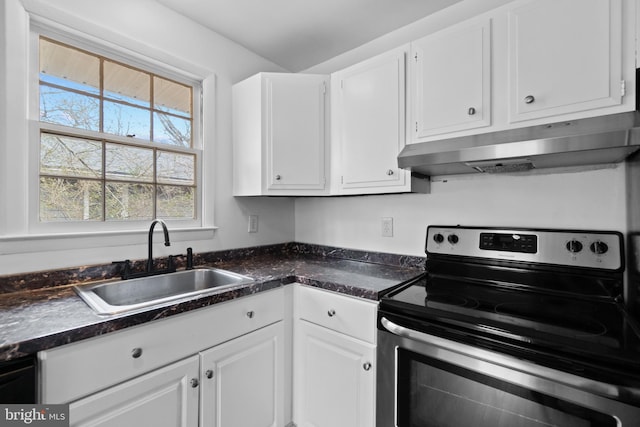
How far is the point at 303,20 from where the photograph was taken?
71.9 inches

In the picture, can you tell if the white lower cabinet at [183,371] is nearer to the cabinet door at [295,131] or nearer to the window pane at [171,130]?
the cabinet door at [295,131]

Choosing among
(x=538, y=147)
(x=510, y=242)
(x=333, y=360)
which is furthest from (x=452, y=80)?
(x=333, y=360)

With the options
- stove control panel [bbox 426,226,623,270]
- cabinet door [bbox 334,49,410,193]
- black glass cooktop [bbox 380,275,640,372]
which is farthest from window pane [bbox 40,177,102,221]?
stove control panel [bbox 426,226,623,270]

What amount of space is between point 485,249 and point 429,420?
845mm

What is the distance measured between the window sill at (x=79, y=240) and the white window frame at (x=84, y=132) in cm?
3

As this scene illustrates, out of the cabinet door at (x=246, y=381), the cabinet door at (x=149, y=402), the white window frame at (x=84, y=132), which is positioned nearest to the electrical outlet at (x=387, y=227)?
the cabinet door at (x=246, y=381)

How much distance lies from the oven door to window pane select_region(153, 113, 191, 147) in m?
1.59

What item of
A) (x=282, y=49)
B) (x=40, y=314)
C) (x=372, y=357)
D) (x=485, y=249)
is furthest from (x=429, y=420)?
(x=282, y=49)

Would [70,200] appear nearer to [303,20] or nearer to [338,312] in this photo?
[338,312]

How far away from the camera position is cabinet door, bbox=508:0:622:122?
105cm

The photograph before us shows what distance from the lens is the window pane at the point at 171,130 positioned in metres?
1.75

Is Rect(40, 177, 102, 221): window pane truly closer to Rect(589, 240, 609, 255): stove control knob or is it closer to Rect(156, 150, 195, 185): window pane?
Rect(156, 150, 195, 185): window pane

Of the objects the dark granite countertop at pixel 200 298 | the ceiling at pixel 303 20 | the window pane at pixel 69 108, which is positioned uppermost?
the ceiling at pixel 303 20

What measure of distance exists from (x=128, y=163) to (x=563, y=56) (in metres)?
2.09
